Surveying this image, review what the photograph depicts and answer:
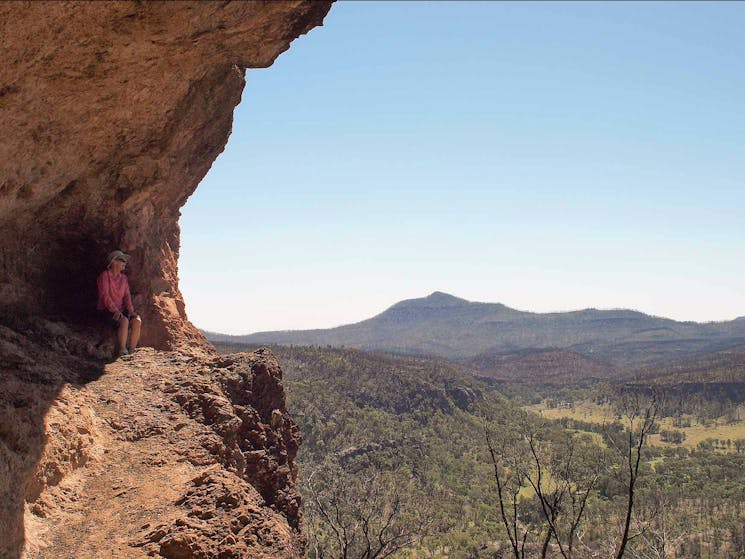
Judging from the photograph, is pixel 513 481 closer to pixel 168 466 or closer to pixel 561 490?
pixel 561 490

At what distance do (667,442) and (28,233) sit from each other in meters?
77.2

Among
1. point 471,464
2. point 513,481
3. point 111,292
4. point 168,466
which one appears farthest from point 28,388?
point 471,464

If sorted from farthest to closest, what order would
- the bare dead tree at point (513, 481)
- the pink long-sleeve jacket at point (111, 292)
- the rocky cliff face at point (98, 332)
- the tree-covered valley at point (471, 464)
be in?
the tree-covered valley at point (471, 464) < the pink long-sleeve jacket at point (111, 292) < the bare dead tree at point (513, 481) < the rocky cliff face at point (98, 332)

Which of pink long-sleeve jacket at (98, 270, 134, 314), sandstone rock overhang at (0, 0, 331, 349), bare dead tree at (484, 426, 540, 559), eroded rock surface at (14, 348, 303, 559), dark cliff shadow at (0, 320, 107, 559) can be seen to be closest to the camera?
dark cliff shadow at (0, 320, 107, 559)

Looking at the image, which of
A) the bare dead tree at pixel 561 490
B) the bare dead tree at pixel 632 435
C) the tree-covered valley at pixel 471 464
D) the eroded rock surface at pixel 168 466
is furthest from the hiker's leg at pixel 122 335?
the tree-covered valley at pixel 471 464

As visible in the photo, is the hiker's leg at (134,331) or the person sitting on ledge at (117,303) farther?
the hiker's leg at (134,331)

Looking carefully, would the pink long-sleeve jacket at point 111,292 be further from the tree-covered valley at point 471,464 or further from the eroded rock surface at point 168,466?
the tree-covered valley at point 471,464

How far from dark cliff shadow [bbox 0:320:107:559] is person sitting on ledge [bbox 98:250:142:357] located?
0.32m

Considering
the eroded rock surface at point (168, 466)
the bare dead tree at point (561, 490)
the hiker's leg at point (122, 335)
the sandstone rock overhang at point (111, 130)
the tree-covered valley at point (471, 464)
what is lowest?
the tree-covered valley at point (471, 464)

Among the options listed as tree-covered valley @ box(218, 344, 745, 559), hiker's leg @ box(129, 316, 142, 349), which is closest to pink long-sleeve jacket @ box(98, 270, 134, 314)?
hiker's leg @ box(129, 316, 142, 349)

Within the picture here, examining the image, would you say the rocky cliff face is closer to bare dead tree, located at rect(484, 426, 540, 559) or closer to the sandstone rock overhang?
the sandstone rock overhang

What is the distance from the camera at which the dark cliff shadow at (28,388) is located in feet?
15.3

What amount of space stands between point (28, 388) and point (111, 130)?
12.1 ft

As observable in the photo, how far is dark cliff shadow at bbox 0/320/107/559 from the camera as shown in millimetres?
4652
